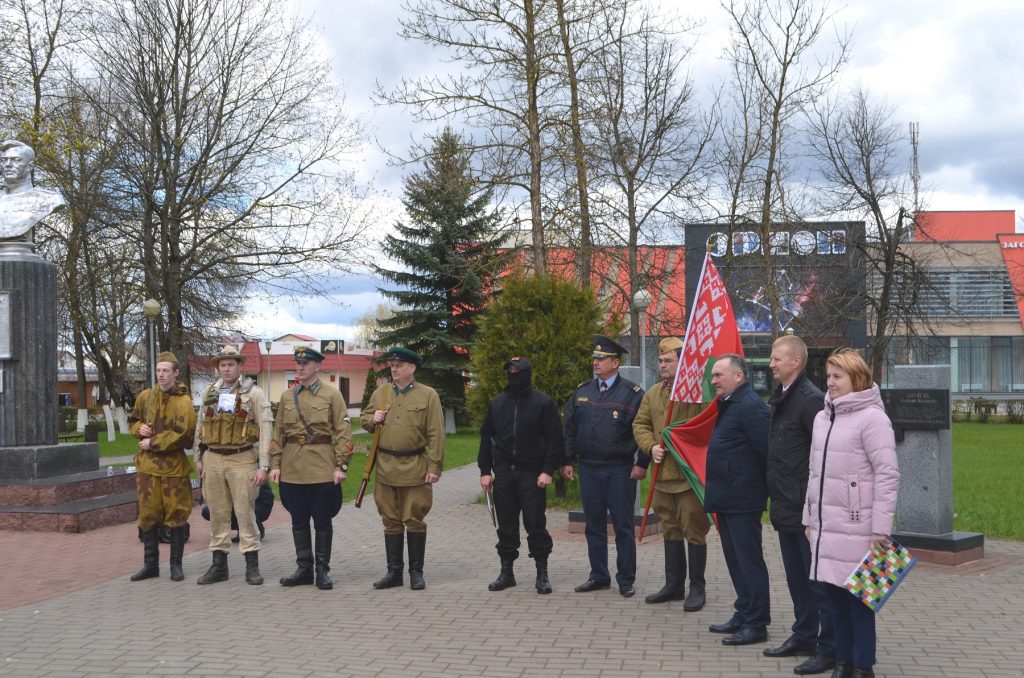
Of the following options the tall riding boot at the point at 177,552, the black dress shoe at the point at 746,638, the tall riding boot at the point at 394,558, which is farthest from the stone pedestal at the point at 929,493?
the tall riding boot at the point at 177,552

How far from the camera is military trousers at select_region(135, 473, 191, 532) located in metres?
8.65

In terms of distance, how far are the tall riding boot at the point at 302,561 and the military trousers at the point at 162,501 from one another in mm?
1018

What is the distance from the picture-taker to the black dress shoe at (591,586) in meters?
8.04

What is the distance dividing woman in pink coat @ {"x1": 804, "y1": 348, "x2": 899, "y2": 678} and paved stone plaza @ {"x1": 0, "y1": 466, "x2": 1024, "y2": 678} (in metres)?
0.64

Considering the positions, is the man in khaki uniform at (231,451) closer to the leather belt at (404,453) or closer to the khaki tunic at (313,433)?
the khaki tunic at (313,433)

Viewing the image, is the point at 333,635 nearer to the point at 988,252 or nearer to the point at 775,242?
the point at 775,242

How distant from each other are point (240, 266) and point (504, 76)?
10.6m

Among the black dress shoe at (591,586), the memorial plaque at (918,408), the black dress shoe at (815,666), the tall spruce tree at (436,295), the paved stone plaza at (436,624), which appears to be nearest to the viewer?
the black dress shoe at (815,666)

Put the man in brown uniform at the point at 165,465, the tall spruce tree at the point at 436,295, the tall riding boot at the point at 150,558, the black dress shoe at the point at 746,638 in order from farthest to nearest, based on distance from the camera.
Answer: the tall spruce tree at the point at 436,295
the tall riding boot at the point at 150,558
the man in brown uniform at the point at 165,465
the black dress shoe at the point at 746,638

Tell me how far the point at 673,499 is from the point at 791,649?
163 cm

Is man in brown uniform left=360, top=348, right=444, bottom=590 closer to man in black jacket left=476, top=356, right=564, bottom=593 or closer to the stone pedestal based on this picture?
man in black jacket left=476, top=356, right=564, bottom=593

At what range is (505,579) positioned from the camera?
8.21 metres

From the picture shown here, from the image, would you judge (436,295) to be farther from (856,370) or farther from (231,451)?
(856,370)

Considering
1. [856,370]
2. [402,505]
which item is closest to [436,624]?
[402,505]
